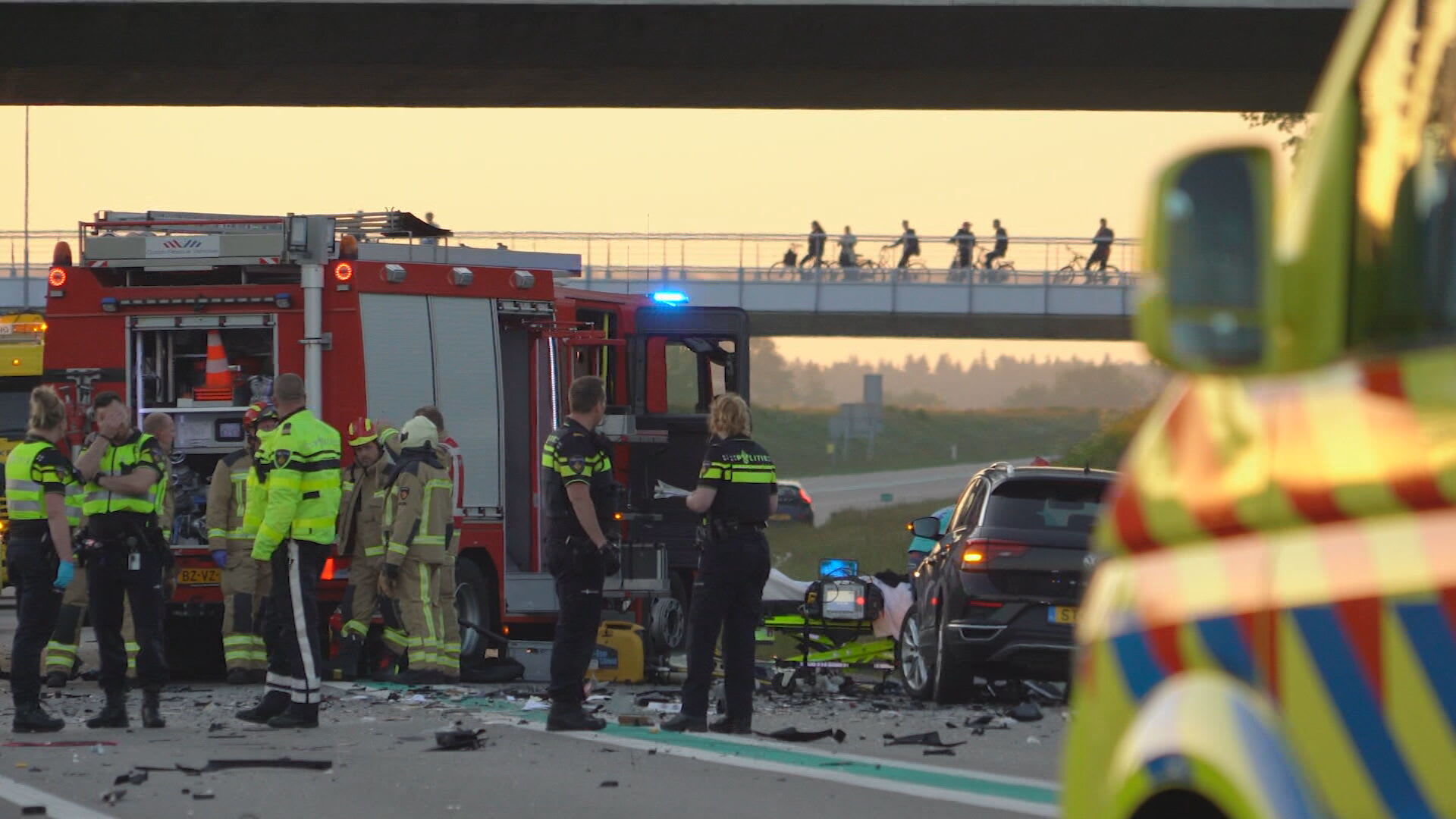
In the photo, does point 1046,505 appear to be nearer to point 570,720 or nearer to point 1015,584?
point 1015,584

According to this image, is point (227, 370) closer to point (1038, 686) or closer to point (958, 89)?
point (1038, 686)

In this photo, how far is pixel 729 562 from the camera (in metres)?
11.1

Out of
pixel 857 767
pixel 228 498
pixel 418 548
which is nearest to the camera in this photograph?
pixel 857 767

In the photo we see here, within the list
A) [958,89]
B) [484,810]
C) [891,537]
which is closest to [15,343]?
[958,89]

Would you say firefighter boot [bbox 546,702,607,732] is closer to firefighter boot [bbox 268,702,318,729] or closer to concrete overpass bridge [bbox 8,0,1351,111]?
firefighter boot [bbox 268,702,318,729]

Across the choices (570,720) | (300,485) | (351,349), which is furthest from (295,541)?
(351,349)

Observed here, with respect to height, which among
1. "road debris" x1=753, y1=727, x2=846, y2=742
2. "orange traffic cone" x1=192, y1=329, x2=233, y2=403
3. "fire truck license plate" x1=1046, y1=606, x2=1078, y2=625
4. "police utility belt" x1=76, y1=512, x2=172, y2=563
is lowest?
"road debris" x1=753, y1=727, x2=846, y2=742

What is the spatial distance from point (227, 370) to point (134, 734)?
4.31 meters

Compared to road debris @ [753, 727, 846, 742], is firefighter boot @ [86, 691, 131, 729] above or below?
above

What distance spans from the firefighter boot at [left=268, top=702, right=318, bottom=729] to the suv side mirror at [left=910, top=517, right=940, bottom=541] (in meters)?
4.80

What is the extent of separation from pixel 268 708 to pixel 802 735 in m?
2.80

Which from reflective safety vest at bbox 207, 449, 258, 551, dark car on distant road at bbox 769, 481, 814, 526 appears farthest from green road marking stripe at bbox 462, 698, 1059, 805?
dark car on distant road at bbox 769, 481, 814, 526

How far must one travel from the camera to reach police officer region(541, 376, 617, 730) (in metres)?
11.1

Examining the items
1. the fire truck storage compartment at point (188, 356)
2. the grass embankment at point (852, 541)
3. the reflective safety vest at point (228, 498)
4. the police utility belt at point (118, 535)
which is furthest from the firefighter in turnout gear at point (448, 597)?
the grass embankment at point (852, 541)
